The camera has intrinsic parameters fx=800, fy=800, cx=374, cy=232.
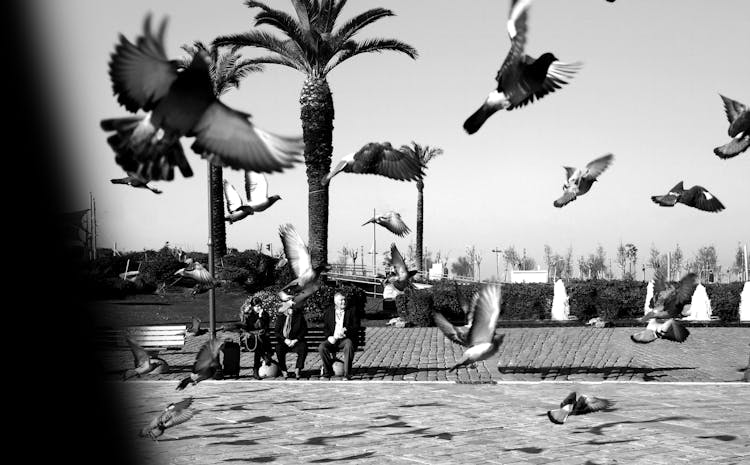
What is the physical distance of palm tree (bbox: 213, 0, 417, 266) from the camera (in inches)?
733

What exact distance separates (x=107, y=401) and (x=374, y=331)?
1375cm

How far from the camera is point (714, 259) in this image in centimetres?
8700

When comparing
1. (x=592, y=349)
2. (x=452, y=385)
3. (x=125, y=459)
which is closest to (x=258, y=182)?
(x=125, y=459)

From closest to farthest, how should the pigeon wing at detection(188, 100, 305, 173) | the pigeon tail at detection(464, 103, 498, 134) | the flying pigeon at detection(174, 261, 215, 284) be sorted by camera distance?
the pigeon wing at detection(188, 100, 305, 173)
the pigeon tail at detection(464, 103, 498, 134)
the flying pigeon at detection(174, 261, 215, 284)

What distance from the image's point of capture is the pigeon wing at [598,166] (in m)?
5.43

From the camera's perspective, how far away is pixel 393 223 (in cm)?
663

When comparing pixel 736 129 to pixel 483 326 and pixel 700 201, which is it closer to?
pixel 700 201

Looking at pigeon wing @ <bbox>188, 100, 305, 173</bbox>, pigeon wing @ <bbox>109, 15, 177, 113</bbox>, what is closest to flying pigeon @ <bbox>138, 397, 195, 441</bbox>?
pigeon wing @ <bbox>188, 100, 305, 173</bbox>

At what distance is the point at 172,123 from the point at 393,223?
4348 mm

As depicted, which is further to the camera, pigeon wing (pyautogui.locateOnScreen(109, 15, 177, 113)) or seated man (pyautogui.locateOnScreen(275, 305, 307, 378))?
seated man (pyautogui.locateOnScreen(275, 305, 307, 378))

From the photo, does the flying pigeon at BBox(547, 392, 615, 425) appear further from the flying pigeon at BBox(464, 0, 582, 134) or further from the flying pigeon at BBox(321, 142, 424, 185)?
the flying pigeon at BBox(464, 0, 582, 134)

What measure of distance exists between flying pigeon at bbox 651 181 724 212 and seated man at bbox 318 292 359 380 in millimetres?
9059

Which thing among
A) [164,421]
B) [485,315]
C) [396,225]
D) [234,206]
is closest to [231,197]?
[234,206]

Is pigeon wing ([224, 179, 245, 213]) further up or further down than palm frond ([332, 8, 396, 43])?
further down
